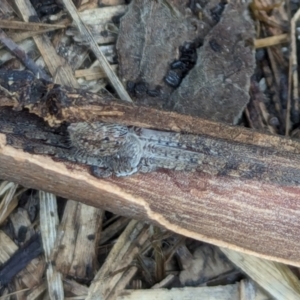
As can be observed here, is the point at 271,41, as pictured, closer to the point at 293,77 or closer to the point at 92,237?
the point at 293,77

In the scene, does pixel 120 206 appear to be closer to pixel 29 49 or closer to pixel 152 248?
pixel 152 248

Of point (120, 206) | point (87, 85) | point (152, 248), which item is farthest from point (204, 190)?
point (87, 85)

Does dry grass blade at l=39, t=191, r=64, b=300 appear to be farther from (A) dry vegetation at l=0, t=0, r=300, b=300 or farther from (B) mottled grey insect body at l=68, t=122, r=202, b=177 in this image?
(B) mottled grey insect body at l=68, t=122, r=202, b=177

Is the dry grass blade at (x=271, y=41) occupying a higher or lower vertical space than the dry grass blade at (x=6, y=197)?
higher

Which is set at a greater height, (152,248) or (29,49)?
(29,49)

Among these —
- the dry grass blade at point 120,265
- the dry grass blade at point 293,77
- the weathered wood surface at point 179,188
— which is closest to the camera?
the weathered wood surface at point 179,188

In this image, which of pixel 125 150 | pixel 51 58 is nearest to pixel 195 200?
pixel 125 150

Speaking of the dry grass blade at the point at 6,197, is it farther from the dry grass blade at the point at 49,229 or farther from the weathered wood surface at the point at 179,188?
the weathered wood surface at the point at 179,188

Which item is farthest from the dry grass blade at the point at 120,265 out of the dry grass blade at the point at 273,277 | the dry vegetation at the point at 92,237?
the dry grass blade at the point at 273,277
